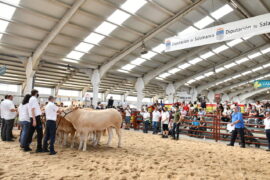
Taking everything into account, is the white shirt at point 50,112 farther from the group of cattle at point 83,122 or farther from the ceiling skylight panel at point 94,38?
the ceiling skylight panel at point 94,38

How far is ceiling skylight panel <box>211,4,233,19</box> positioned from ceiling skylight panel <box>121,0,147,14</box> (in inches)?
186

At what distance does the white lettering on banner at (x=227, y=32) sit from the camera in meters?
7.01

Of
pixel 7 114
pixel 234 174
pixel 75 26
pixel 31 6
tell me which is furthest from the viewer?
pixel 75 26

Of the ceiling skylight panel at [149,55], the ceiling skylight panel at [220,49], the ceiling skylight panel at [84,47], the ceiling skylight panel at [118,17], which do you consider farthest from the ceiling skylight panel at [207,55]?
the ceiling skylight panel at [84,47]

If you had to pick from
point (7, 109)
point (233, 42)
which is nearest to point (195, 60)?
point (233, 42)

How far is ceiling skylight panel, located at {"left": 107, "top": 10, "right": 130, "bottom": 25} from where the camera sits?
1180 centimetres

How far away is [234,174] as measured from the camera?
3.99 meters

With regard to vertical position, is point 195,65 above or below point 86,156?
above

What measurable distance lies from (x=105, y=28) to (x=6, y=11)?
548cm

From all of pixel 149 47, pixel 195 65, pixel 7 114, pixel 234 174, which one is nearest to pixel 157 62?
pixel 149 47

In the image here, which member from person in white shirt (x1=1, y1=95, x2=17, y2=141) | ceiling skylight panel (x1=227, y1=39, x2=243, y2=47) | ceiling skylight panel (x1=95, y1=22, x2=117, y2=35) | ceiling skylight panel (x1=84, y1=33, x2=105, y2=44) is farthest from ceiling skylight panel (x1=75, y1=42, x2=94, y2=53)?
ceiling skylight panel (x1=227, y1=39, x2=243, y2=47)

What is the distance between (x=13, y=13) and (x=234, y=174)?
12.5 meters

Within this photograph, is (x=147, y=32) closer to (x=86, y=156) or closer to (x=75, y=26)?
(x=75, y=26)

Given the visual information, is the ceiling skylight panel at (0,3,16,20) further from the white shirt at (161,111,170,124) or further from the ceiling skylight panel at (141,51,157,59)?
the ceiling skylight panel at (141,51,157,59)
